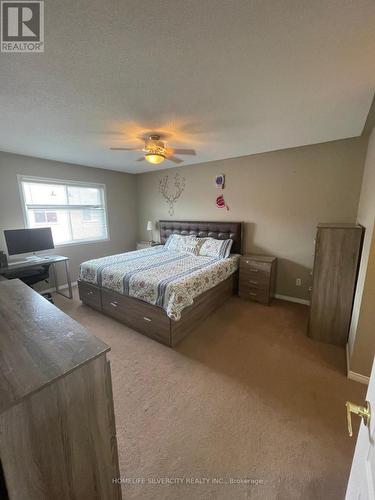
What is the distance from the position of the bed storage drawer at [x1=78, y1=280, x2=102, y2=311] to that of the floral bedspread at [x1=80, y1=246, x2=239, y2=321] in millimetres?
102

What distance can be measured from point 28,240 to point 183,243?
253 centimetres

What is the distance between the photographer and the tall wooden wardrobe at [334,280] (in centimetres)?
212

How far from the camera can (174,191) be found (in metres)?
4.52

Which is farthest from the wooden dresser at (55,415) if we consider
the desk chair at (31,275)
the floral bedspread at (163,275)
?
the desk chair at (31,275)

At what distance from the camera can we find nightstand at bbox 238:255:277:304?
320cm

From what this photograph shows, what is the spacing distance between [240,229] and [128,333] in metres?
2.45

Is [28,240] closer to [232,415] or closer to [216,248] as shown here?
[216,248]

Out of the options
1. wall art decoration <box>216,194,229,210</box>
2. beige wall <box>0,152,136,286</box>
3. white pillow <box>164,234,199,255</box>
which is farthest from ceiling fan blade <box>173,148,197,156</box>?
beige wall <box>0,152,136,286</box>

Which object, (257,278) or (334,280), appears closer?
(334,280)

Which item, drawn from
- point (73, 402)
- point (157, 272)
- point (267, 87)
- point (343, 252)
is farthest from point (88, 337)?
point (343, 252)

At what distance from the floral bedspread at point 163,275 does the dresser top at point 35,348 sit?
1182 millimetres

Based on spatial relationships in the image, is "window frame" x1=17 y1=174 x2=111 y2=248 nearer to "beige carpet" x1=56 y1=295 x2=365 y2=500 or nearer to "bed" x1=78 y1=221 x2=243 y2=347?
"bed" x1=78 y1=221 x2=243 y2=347

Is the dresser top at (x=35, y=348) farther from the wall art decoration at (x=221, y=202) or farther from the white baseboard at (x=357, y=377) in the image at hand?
the wall art decoration at (x=221, y=202)

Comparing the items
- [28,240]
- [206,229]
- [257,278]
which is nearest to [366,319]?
[257,278]
